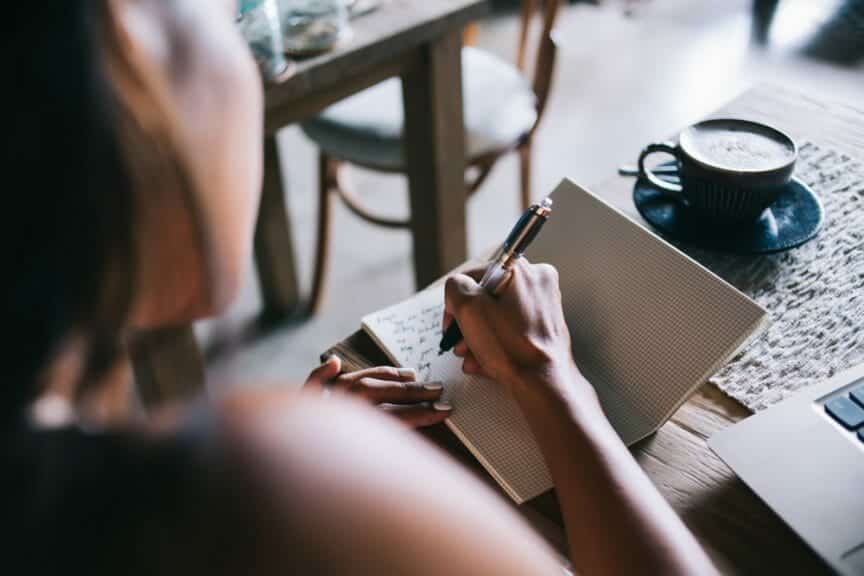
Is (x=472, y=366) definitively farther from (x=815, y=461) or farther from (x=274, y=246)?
(x=274, y=246)

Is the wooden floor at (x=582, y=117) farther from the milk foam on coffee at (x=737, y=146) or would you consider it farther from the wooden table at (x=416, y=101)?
the milk foam on coffee at (x=737, y=146)

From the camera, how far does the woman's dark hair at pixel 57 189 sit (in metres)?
0.33

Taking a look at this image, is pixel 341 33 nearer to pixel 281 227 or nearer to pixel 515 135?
pixel 515 135

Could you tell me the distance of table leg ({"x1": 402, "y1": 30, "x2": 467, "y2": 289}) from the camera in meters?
1.29

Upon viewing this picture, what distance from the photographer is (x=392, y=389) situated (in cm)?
66

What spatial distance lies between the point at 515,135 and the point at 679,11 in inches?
73.3

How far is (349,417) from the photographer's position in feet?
1.30

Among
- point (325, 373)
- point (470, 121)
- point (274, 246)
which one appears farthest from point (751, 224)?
point (274, 246)

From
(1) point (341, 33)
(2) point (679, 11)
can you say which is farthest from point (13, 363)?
(2) point (679, 11)

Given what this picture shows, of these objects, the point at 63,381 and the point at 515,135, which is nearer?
the point at 63,381

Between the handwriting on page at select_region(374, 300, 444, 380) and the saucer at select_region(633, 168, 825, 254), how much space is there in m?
0.24

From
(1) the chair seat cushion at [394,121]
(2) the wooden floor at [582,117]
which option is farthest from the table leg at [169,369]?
(1) the chair seat cushion at [394,121]

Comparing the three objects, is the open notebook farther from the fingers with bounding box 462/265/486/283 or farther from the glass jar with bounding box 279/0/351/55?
the glass jar with bounding box 279/0/351/55

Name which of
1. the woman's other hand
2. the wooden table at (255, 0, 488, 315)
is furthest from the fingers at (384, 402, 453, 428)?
the wooden table at (255, 0, 488, 315)
